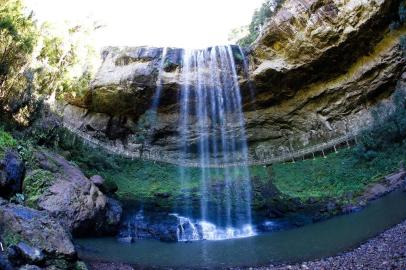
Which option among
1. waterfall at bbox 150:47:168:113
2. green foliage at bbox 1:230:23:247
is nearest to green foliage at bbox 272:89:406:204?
waterfall at bbox 150:47:168:113

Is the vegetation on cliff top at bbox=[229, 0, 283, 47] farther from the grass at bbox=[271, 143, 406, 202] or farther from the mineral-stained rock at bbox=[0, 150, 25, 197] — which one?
the mineral-stained rock at bbox=[0, 150, 25, 197]

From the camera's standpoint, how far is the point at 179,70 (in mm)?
27172

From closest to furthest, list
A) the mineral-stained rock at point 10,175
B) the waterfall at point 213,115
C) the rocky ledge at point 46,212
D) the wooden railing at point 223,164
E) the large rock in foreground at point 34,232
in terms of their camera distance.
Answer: the rocky ledge at point 46,212, the large rock in foreground at point 34,232, the mineral-stained rock at point 10,175, the wooden railing at point 223,164, the waterfall at point 213,115

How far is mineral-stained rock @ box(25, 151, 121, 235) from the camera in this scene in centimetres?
1195

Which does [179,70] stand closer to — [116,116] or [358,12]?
[116,116]

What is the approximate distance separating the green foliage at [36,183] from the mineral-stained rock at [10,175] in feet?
6.91

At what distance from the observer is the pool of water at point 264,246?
1101 centimetres

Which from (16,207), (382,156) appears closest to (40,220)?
(16,207)

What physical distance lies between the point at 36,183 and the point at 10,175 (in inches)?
143

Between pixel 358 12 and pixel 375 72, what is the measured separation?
4.64m

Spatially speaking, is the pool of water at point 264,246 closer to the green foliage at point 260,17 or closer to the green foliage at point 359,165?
the green foliage at point 359,165

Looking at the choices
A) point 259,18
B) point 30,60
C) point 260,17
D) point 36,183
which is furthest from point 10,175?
point 259,18

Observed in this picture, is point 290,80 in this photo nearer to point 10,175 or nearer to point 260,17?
point 260,17

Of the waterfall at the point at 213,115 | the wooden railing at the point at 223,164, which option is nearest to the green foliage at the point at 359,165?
the wooden railing at the point at 223,164
